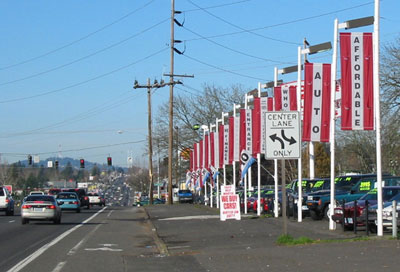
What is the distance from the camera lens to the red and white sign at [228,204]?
3075 centimetres

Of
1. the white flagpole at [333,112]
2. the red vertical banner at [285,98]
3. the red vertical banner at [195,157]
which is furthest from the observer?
the red vertical banner at [195,157]

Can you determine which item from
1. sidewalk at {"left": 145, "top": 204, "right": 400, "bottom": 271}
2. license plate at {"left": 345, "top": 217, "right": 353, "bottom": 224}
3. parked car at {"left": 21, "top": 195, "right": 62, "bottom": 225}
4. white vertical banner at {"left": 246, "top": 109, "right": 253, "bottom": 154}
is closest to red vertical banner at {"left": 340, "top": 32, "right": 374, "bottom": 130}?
license plate at {"left": 345, "top": 217, "right": 353, "bottom": 224}

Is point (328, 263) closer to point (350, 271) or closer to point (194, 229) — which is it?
point (350, 271)

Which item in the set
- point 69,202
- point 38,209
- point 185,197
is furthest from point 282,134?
point 185,197

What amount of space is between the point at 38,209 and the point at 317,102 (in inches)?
563

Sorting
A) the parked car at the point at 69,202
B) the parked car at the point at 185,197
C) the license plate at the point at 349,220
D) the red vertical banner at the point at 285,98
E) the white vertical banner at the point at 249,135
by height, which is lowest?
the parked car at the point at 185,197

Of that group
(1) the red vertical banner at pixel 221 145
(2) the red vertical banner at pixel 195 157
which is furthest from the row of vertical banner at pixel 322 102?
(2) the red vertical banner at pixel 195 157

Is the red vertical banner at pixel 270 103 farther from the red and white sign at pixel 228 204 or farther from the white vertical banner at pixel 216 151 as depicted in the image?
the white vertical banner at pixel 216 151

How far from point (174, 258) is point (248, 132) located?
1952cm

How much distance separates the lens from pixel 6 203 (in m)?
43.4

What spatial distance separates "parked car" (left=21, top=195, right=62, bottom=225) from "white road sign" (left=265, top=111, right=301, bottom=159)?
1748 cm

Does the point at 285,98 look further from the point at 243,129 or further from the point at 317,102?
the point at 243,129

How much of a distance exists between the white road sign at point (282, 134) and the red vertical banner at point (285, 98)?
11.6 m

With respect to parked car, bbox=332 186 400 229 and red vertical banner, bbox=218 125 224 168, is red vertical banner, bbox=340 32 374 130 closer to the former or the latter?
parked car, bbox=332 186 400 229
